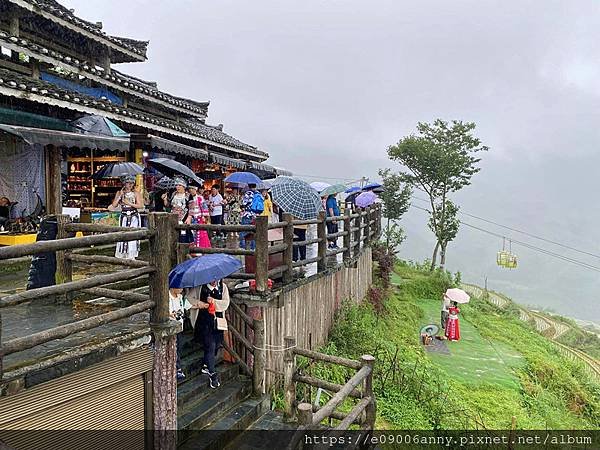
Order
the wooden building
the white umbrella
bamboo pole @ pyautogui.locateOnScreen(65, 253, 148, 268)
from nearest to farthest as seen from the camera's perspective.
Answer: bamboo pole @ pyautogui.locateOnScreen(65, 253, 148, 268), the wooden building, the white umbrella

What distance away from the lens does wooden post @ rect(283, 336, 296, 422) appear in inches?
283

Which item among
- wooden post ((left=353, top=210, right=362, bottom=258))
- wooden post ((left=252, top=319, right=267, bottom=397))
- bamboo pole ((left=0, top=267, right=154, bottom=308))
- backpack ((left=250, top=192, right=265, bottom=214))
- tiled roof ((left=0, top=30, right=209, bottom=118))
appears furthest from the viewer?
wooden post ((left=353, top=210, right=362, bottom=258))

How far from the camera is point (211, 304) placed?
6.77 m

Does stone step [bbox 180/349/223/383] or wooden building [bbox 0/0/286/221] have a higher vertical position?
wooden building [bbox 0/0/286/221]

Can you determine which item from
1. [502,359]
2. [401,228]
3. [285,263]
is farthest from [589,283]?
[285,263]

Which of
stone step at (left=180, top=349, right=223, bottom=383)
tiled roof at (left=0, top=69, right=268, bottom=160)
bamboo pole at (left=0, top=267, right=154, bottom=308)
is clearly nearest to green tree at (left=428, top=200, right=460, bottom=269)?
tiled roof at (left=0, top=69, right=268, bottom=160)

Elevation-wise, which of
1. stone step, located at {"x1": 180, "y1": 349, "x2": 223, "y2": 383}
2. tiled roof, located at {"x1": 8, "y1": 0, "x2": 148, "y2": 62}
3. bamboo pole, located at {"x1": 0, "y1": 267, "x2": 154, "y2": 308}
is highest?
tiled roof, located at {"x1": 8, "y1": 0, "x2": 148, "y2": 62}

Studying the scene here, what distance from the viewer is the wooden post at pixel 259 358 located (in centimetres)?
762

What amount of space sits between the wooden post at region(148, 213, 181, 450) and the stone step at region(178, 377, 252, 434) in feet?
1.44

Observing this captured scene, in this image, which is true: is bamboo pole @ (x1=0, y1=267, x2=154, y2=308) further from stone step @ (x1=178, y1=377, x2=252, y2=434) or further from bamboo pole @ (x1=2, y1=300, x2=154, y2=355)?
stone step @ (x1=178, y1=377, x2=252, y2=434)

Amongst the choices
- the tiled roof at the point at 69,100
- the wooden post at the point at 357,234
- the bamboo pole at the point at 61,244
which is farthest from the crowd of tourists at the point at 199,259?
the tiled roof at the point at 69,100

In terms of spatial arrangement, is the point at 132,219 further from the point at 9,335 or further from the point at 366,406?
the point at 366,406

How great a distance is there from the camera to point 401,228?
2661 centimetres

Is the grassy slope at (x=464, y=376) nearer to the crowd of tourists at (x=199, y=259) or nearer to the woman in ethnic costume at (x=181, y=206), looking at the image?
the crowd of tourists at (x=199, y=259)
